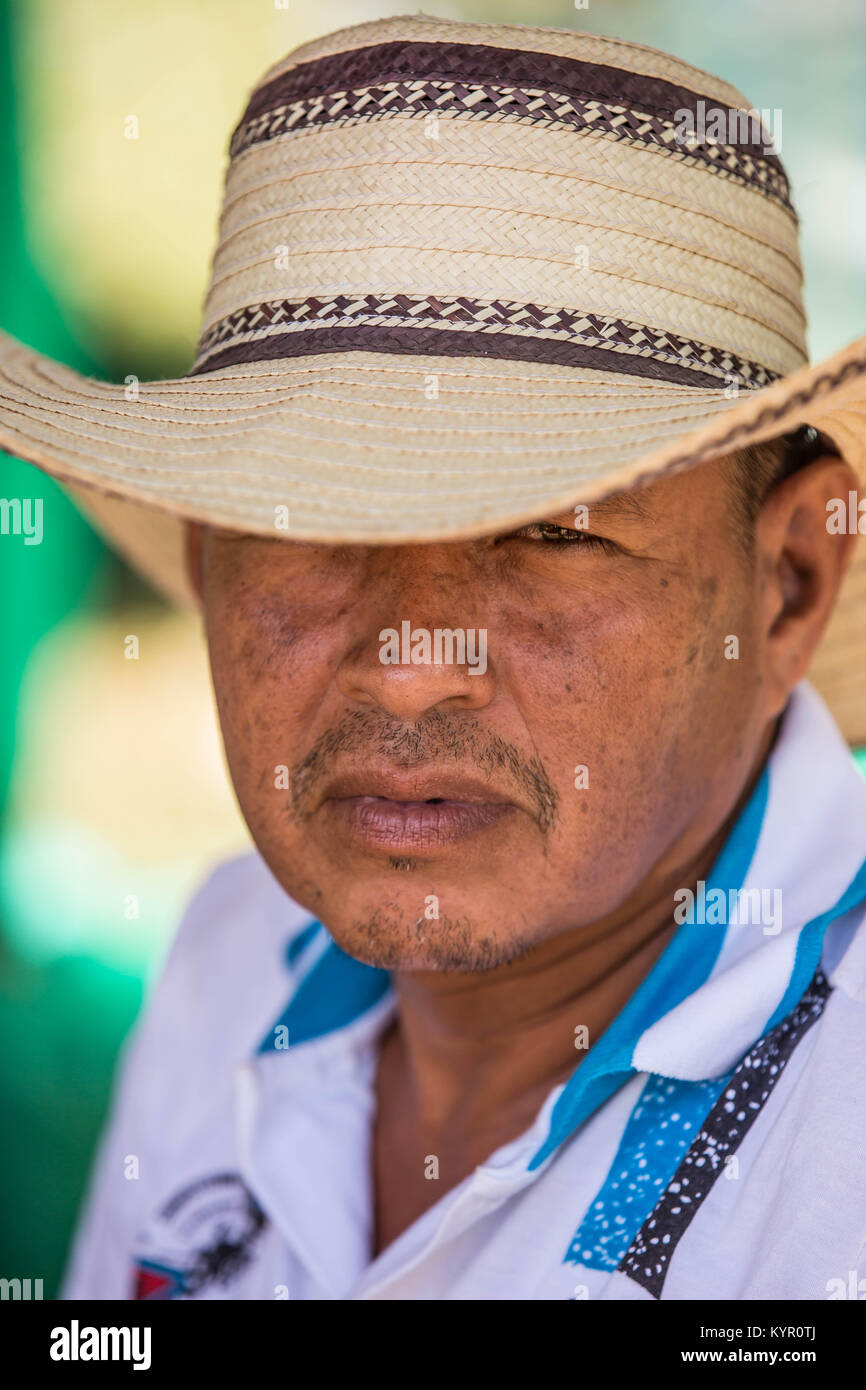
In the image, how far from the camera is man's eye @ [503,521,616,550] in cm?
122

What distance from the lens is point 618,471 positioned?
0.93 meters

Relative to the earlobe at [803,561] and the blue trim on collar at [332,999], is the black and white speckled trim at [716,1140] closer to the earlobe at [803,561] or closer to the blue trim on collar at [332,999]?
the earlobe at [803,561]

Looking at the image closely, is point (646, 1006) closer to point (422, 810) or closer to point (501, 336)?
point (422, 810)

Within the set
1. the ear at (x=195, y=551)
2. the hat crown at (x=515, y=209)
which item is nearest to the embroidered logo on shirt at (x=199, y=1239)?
the ear at (x=195, y=551)

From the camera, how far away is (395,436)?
109cm

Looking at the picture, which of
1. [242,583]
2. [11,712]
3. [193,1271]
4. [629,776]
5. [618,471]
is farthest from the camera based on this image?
[11,712]

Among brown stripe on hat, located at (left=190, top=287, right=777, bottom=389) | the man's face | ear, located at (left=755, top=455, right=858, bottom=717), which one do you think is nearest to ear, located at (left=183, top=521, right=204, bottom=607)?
the man's face

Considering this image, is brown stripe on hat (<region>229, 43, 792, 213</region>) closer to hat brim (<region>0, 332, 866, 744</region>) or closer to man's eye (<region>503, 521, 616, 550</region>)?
hat brim (<region>0, 332, 866, 744</region>)

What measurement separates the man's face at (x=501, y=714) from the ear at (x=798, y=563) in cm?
6

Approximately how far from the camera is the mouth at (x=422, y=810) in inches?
48.7

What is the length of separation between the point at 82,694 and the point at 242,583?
2.19m

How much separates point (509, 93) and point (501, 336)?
232 mm
